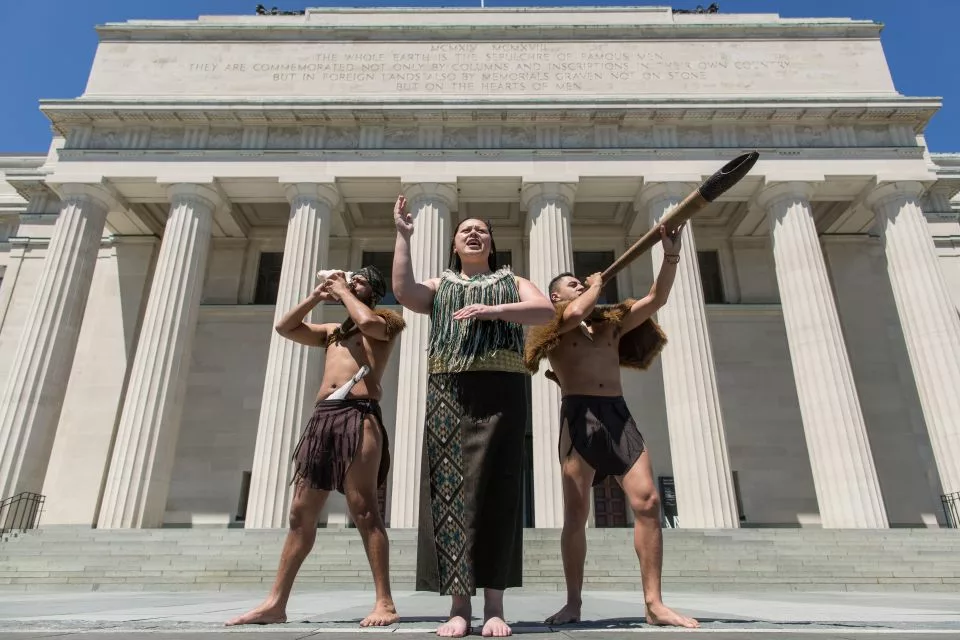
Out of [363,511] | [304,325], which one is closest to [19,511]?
[304,325]

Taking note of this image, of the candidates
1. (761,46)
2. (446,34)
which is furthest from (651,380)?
(446,34)

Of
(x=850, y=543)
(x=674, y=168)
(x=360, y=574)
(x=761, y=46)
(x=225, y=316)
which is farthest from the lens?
(x=225, y=316)

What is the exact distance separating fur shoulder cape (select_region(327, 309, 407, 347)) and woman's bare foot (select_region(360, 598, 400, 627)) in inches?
75.8

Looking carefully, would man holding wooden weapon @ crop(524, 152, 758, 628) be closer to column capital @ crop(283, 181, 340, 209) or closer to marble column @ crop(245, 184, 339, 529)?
marble column @ crop(245, 184, 339, 529)

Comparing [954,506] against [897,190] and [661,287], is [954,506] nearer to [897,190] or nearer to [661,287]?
[897,190]

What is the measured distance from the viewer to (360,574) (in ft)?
38.5

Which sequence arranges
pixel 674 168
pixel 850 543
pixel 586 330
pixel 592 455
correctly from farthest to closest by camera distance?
1. pixel 674 168
2. pixel 850 543
3. pixel 586 330
4. pixel 592 455

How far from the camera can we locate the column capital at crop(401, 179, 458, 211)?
1947cm

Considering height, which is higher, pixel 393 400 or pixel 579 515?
pixel 393 400

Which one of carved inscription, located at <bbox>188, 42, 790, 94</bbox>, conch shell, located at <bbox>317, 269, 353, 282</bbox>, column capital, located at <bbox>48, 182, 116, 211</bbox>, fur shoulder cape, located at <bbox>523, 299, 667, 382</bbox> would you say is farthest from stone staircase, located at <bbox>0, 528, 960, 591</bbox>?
carved inscription, located at <bbox>188, 42, 790, 94</bbox>

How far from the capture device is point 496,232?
24875 mm

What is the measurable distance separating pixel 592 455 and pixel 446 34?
68.5 ft

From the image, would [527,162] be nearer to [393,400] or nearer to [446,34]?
[446,34]

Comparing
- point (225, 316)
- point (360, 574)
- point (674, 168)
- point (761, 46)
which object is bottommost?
point (360, 574)
